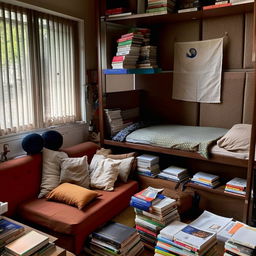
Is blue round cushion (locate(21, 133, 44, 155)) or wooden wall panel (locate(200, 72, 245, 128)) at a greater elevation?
wooden wall panel (locate(200, 72, 245, 128))

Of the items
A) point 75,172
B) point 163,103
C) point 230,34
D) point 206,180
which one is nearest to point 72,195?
point 75,172

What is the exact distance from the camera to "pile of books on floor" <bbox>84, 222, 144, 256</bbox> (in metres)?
2.15

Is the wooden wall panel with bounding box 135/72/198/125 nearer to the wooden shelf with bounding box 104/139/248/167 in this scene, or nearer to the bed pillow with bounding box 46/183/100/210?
the wooden shelf with bounding box 104/139/248/167

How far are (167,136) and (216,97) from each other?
2.87ft

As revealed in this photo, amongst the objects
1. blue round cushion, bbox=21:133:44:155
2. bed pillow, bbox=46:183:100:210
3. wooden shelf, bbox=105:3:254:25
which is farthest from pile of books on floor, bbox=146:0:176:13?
bed pillow, bbox=46:183:100:210

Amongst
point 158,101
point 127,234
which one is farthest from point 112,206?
point 158,101

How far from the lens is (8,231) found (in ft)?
5.98

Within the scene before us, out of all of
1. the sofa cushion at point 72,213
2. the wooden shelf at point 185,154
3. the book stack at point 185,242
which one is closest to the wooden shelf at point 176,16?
the wooden shelf at point 185,154

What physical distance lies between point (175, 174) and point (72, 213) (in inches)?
48.1

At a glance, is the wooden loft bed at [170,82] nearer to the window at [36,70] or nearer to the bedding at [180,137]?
the bedding at [180,137]

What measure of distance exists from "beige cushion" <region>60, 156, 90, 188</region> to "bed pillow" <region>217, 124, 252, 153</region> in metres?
1.34

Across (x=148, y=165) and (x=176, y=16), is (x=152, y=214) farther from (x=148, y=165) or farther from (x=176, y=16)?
(x=176, y=16)

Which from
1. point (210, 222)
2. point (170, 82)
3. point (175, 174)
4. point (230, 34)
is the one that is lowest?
point (210, 222)

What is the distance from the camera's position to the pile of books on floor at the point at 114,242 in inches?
84.6
